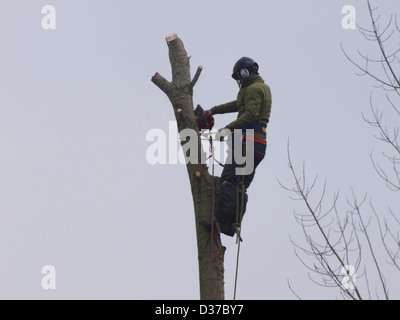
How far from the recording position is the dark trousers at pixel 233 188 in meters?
7.41

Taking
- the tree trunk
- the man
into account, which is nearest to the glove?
the man

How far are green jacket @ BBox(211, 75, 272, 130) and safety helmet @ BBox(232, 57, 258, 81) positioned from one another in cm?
7

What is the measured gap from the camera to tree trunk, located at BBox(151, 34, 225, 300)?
7176 mm

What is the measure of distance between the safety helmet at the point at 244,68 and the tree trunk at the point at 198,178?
0.42 meters

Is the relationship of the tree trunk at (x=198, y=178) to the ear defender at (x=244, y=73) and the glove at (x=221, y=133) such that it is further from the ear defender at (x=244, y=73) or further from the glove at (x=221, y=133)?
the ear defender at (x=244, y=73)

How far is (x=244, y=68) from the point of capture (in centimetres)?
795

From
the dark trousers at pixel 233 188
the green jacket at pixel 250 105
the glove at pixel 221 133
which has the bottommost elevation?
the dark trousers at pixel 233 188

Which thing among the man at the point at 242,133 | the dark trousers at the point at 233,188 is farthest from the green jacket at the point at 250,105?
the dark trousers at the point at 233,188

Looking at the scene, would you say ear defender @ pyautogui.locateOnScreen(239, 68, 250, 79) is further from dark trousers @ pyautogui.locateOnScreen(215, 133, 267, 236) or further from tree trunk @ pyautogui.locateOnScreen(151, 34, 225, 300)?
dark trousers @ pyautogui.locateOnScreen(215, 133, 267, 236)

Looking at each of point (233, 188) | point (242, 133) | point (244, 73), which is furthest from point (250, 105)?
point (233, 188)

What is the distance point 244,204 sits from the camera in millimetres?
7645

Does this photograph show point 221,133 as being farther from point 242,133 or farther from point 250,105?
point 250,105
